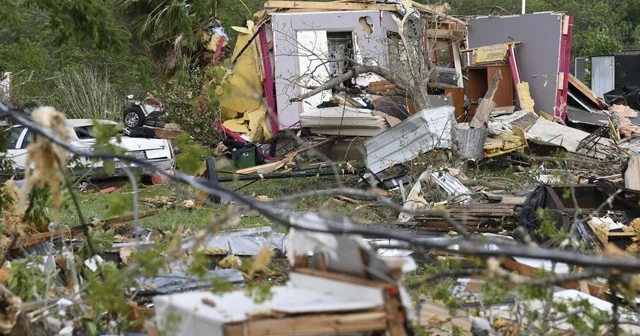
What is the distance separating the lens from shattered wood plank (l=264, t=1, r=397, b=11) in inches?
745

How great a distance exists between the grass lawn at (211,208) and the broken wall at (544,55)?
5.91 m

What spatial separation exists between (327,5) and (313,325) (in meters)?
16.6

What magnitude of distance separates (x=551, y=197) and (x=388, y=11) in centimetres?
1154

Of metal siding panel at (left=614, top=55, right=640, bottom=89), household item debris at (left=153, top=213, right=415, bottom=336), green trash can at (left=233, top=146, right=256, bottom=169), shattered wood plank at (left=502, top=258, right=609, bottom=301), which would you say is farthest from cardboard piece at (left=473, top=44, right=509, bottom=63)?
household item debris at (left=153, top=213, right=415, bottom=336)

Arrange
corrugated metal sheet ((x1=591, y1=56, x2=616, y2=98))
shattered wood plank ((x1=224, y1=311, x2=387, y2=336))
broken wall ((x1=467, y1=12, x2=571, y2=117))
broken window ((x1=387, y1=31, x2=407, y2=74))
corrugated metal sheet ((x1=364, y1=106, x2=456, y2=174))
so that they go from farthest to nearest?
corrugated metal sheet ((x1=591, y1=56, x2=616, y2=98)) < broken wall ((x1=467, y1=12, x2=571, y2=117)) < broken window ((x1=387, y1=31, x2=407, y2=74)) < corrugated metal sheet ((x1=364, y1=106, x2=456, y2=174)) < shattered wood plank ((x1=224, y1=311, x2=387, y2=336))

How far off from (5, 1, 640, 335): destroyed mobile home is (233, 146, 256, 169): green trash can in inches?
1.6

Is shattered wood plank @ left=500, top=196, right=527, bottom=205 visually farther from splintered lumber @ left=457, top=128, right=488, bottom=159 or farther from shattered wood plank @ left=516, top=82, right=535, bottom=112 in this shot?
shattered wood plank @ left=516, top=82, right=535, bottom=112

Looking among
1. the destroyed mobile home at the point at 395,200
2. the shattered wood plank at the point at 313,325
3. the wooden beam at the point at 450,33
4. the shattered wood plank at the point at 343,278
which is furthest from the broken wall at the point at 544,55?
the shattered wood plank at the point at 313,325

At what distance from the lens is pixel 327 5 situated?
1922cm

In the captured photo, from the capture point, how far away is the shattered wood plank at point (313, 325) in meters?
3.09

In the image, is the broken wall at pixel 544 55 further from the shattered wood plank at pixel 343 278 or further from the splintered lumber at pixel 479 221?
the shattered wood plank at pixel 343 278

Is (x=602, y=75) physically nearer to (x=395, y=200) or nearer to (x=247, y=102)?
(x=247, y=102)

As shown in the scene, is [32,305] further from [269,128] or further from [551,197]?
[269,128]

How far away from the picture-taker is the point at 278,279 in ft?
23.9
